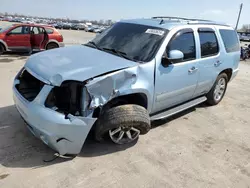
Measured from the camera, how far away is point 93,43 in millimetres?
4344

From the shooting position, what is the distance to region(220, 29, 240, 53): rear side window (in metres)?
5.12

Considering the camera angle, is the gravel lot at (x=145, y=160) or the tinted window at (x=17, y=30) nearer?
the gravel lot at (x=145, y=160)

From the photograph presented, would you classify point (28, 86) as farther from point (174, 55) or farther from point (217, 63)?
point (217, 63)

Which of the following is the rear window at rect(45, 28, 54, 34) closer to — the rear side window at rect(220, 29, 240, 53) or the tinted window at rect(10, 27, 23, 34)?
the tinted window at rect(10, 27, 23, 34)

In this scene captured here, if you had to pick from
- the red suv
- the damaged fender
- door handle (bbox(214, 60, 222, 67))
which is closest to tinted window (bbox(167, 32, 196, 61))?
the damaged fender

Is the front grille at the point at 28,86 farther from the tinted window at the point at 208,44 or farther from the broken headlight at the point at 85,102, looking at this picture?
the tinted window at the point at 208,44

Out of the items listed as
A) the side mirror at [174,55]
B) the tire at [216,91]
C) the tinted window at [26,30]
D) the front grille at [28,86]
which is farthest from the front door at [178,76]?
the tinted window at [26,30]

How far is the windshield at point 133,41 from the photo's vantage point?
11.7ft

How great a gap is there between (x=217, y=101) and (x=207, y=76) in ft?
4.10

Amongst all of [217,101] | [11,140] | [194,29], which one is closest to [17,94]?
[11,140]

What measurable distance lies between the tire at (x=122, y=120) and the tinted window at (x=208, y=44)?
195cm

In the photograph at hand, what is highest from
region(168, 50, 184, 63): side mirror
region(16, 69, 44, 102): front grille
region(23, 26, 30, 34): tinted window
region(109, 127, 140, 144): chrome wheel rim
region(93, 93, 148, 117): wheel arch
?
region(168, 50, 184, 63): side mirror

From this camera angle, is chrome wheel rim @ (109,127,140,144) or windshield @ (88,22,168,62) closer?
chrome wheel rim @ (109,127,140,144)

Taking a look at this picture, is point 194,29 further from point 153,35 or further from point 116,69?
point 116,69
